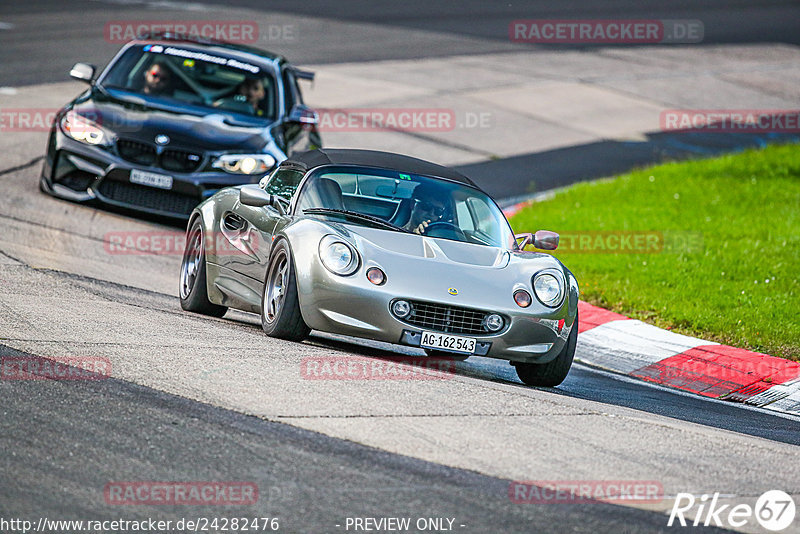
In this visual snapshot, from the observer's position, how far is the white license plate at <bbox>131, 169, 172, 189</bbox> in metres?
12.3

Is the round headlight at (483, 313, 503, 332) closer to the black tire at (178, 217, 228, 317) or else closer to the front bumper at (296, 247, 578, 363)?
the front bumper at (296, 247, 578, 363)

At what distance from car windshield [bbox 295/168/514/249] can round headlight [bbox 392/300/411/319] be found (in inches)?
35.6

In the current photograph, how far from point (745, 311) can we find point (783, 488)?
528 centimetres

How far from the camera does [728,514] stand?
17.5 ft

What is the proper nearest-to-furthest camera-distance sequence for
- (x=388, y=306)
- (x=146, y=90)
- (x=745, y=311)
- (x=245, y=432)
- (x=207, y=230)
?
(x=245, y=432), (x=388, y=306), (x=207, y=230), (x=745, y=311), (x=146, y=90)

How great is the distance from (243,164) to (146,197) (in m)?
1.01

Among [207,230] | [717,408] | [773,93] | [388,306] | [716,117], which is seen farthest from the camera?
[773,93]

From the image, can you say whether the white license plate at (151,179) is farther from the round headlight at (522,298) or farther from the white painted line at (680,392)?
the round headlight at (522,298)

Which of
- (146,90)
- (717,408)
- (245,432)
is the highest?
(146,90)

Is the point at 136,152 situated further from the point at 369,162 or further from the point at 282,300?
the point at 282,300

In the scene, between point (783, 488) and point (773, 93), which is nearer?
point (783, 488)

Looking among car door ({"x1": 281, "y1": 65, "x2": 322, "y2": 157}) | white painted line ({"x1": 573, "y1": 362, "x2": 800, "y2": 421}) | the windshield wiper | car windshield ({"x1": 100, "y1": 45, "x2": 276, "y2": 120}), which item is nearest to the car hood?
the windshield wiper

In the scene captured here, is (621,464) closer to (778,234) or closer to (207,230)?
(207,230)

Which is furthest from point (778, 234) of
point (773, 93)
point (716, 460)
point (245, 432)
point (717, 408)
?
point (773, 93)
